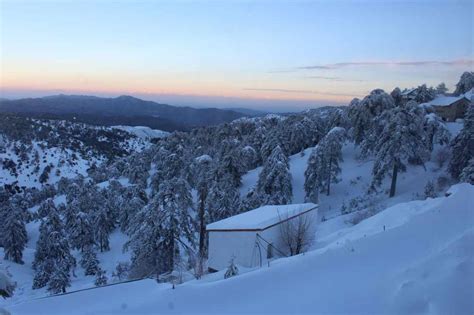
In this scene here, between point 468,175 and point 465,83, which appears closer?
point 468,175

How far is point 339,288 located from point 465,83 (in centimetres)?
6037

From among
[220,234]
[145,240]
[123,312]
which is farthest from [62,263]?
[123,312]

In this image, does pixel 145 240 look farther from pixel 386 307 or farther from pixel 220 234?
pixel 386 307

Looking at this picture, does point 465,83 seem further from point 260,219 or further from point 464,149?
point 260,219

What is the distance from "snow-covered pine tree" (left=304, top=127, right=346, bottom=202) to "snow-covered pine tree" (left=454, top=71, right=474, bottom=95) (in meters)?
30.4

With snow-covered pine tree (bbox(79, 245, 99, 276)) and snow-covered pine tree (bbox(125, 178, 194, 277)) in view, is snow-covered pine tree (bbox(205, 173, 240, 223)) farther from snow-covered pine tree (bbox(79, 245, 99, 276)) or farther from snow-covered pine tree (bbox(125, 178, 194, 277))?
snow-covered pine tree (bbox(79, 245, 99, 276))

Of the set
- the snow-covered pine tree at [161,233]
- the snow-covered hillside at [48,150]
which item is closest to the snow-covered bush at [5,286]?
the snow-covered pine tree at [161,233]

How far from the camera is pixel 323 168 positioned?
120ft

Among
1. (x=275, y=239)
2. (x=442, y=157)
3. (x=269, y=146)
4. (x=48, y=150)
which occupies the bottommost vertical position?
(x=48, y=150)

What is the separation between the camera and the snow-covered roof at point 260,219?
16.0m

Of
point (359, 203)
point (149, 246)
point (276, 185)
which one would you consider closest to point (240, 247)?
point (149, 246)

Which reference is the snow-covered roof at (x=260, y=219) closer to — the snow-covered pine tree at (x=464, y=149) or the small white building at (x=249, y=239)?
the small white building at (x=249, y=239)

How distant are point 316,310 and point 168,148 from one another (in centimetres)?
6435

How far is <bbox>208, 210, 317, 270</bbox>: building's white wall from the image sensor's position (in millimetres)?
15445
